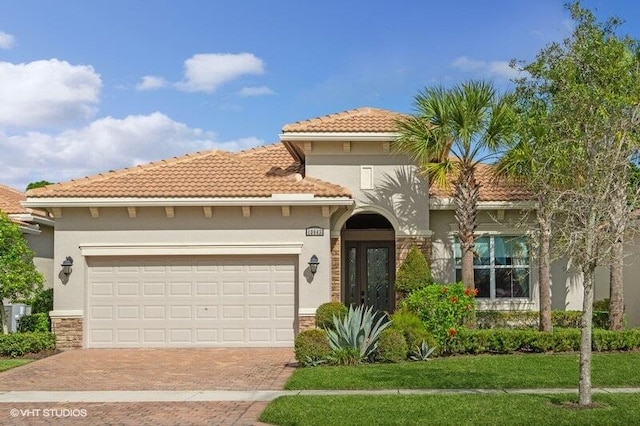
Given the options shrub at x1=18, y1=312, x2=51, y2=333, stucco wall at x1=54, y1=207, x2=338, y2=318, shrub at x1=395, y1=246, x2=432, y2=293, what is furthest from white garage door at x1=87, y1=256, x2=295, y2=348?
shrub at x1=395, y1=246, x2=432, y2=293

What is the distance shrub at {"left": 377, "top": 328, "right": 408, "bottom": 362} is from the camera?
14914mm

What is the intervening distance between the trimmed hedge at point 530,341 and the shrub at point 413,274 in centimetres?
296

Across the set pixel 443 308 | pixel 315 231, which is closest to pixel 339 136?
pixel 315 231

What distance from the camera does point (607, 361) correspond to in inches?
584

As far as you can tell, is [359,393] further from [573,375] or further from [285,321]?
[285,321]

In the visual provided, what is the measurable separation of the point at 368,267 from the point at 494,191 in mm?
4126

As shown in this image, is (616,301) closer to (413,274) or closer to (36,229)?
(413,274)

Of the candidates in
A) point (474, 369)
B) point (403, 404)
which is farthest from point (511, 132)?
point (403, 404)

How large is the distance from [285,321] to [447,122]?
6201mm

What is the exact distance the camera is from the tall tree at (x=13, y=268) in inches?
703

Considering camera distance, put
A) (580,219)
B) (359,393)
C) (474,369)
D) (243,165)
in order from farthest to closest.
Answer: (243,165) < (474,369) < (359,393) < (580,219)

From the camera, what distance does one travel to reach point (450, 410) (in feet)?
33.6

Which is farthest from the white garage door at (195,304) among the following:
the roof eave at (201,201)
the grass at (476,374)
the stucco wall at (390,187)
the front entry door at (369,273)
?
the grass at (476,374)

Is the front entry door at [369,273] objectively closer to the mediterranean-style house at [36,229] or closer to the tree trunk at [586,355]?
the mediterranean-style house at [36,229]
